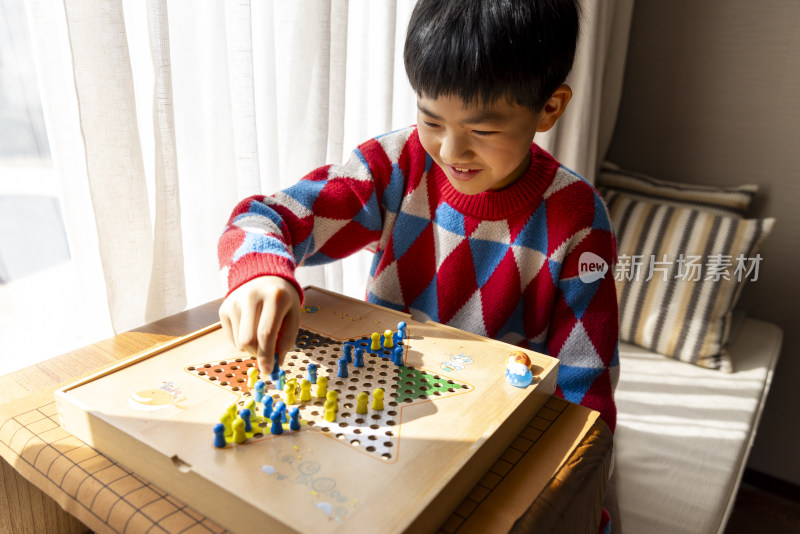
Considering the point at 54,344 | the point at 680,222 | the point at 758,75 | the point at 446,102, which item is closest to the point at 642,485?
the point at 680,222

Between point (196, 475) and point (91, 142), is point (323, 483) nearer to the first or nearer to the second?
point (196, 475)

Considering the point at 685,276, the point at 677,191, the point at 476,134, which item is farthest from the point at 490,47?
the point at 677,191

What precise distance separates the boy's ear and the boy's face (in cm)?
2

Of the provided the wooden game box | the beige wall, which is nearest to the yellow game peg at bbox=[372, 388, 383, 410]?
the wooden game box

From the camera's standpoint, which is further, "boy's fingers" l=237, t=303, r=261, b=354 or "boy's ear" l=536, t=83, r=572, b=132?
"boy's ear" l=536, t=83, r=572, b=132

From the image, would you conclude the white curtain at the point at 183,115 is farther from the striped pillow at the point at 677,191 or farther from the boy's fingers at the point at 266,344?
the striped pillow at the point at 677,191

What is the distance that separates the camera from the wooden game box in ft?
1.36

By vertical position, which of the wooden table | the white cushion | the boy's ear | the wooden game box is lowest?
the white cushion

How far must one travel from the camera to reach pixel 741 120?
5.39 feet

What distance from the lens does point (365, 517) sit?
40 cm

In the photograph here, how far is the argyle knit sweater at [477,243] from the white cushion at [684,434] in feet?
1.70

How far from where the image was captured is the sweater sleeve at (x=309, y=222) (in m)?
0.60
